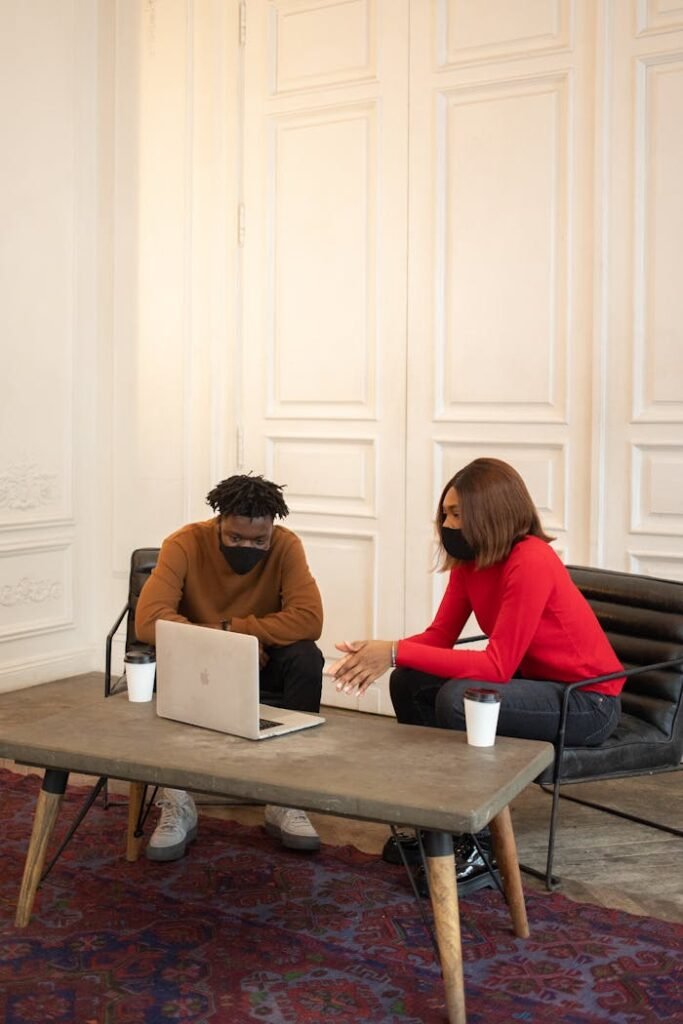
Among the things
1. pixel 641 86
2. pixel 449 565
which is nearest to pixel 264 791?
pixel 449 565

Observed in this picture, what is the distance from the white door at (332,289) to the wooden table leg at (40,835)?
2.42m

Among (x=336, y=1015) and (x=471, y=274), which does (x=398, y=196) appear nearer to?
(x=471, y=274)

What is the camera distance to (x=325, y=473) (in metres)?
5.08

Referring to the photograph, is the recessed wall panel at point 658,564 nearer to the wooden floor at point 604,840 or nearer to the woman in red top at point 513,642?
the wooden floor at point 604,840

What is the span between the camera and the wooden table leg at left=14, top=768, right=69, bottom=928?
2658mm

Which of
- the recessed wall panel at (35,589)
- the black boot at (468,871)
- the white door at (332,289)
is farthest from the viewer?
the recessed wall panel at (35,589)

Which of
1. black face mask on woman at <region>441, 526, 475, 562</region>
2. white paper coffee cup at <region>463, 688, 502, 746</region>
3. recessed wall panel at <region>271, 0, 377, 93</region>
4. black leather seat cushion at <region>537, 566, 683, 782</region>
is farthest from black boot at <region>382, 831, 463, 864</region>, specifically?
recessed wall panel at <region>271, 0, 377, 93</region>

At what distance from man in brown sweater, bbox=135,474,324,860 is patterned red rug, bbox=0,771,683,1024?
36 cm

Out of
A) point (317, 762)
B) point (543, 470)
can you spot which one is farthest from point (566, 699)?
point (543, 470)

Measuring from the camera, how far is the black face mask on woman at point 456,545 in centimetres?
310

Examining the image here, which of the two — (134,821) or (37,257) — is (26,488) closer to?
(37,257)

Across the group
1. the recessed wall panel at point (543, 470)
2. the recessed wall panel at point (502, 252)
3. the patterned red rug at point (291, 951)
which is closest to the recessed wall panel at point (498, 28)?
the recessed wall panel at point (502, 252)

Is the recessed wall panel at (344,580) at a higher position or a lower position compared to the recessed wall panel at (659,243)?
lower

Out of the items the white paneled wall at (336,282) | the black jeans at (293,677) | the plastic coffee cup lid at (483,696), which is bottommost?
the black jeans at (293,677)
